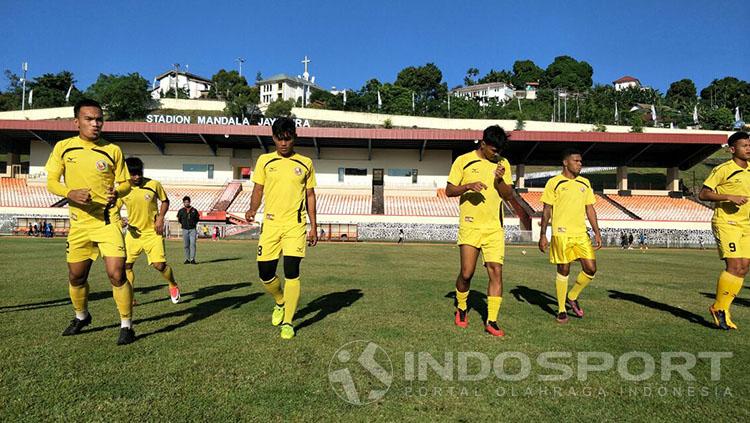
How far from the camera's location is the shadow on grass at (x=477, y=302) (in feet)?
20.9

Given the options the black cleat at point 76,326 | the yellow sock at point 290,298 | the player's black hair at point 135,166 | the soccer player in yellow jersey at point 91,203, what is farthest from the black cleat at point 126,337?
the player's black hair at point 135,166

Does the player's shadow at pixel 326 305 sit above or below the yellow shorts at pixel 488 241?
below

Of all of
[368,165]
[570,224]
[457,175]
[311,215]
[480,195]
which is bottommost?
[570,224]

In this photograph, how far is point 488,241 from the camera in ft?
17.6

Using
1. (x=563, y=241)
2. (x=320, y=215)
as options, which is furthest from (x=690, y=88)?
(x=563, y=241)

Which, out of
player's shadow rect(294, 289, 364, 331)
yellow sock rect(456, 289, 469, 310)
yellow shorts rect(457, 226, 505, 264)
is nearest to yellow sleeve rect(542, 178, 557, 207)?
yellow shorts rect(457, 226, 505, 264)

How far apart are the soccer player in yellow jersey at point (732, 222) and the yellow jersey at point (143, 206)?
8141 millimetres

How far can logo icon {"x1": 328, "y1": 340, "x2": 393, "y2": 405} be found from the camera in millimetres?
3252

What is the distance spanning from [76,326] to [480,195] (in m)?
4.72

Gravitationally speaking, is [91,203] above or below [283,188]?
below

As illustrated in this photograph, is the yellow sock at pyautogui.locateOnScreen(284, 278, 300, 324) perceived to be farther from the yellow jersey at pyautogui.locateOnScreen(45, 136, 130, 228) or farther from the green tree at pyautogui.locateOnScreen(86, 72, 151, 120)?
the green tree at pyautogui.locateOnScreen(86, 72, 151, 120)

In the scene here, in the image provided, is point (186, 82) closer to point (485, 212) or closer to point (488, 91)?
point (488, 91)

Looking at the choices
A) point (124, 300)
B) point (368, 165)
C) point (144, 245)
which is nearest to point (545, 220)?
point (124, 300)

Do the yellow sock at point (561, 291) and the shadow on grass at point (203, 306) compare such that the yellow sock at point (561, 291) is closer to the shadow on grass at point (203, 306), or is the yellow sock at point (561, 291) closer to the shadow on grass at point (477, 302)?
the shadow on grass at point (477, 302)
